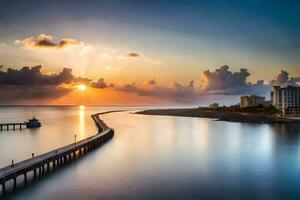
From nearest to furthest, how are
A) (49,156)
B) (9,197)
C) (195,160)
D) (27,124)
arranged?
1. (9,197)
2. (49,156)
3. (195,160)
4. (27,124)

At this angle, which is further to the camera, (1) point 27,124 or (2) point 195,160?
(1) point 27,124

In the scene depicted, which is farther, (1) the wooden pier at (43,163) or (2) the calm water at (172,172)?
(2) the calm water at (172,172)

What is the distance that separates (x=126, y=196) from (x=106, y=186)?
12.4ft

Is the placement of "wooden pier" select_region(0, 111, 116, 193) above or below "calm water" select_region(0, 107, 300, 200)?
above

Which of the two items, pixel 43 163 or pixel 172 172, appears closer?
pixel 43 163

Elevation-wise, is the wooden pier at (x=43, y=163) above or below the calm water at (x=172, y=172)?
above

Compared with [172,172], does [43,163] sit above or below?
above

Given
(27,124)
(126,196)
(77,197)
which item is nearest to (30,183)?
(77,197)

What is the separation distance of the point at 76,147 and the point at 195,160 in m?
17.8

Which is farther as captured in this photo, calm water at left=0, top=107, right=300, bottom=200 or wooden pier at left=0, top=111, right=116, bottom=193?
calm water at left=0, top=107, right=300, bottom=200

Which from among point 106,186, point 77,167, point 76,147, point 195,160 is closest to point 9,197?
point 106,186

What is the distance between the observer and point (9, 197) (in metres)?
26.7

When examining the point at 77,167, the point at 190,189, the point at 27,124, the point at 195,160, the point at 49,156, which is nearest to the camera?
the point at 190,189

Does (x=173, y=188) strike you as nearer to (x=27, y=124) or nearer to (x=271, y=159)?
(x=271, y=159)
